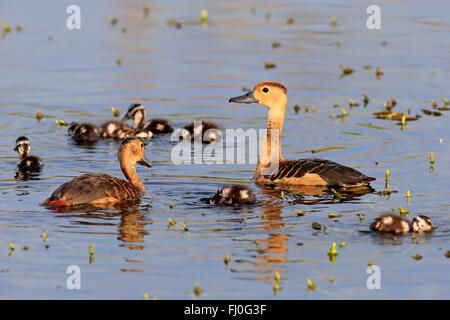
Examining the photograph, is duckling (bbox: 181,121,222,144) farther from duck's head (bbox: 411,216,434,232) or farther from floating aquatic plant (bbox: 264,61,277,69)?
duck's head (bbox: 411,216,434,232)

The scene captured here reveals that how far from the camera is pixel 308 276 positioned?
8.41 meters

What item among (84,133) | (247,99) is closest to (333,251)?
(247,99)

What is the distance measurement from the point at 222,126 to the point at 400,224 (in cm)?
681

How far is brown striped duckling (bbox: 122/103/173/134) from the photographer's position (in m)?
15.5

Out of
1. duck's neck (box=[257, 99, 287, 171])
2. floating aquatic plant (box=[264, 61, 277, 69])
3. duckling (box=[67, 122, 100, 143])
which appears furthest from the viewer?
floating aquatic plant (box=[264, 61, 277, 69])


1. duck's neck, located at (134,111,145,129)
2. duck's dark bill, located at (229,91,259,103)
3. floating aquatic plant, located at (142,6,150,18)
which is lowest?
duck's neck, located at (134,111,145,129)

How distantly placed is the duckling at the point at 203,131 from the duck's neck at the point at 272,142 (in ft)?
6.94

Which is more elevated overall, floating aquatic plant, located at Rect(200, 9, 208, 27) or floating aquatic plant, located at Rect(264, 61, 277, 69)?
floating aquatic plant, located at Rect(200, 9, 208, 27)

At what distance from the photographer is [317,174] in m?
11.9

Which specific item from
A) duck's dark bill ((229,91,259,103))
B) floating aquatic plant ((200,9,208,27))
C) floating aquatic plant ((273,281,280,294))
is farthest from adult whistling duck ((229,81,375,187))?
floating aquatic plant ((200,9,208,27))

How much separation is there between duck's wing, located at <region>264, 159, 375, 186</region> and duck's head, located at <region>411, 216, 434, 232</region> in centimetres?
213

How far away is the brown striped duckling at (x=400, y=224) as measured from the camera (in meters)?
9.52

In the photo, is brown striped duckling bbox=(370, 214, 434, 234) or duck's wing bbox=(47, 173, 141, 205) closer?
brown striped duckling bbox=(370, 214, 434, 234)

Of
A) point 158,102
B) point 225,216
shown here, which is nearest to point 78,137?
point 158,102
